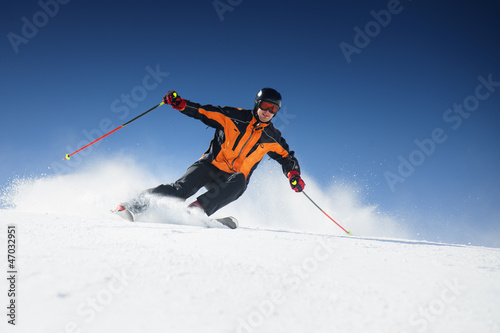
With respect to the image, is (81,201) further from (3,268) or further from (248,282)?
(248,282)

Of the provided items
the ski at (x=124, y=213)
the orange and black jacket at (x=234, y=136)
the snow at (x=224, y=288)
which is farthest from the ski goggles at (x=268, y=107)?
the snow at (x=224, y=288)

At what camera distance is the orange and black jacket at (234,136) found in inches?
169

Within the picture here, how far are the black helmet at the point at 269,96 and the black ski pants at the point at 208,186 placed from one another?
124 centimetres

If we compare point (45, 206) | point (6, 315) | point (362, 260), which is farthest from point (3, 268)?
point (45, 206)

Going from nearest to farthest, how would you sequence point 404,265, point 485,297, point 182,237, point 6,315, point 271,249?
point 6,315
point 485,297
point 404,265
point 271,249
point 182,237

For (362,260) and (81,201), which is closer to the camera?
(362,260)

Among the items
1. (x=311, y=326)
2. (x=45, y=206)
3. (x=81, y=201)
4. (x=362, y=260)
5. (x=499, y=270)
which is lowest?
(x=45, y=206)

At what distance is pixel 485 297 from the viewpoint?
1194mm

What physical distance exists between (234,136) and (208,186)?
34.0 inches

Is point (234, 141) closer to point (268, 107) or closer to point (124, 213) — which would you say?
point (268, 107)

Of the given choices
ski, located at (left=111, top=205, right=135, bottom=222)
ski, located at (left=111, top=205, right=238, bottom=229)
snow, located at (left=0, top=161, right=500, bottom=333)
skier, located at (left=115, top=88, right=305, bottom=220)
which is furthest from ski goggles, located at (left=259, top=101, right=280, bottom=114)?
snow, located at (left=0, top=161, right=500, bottom=333)

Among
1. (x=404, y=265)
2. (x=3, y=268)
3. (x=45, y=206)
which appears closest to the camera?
(x=3, y=268)

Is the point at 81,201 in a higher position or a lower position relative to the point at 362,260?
lower

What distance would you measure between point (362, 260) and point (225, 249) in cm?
77
